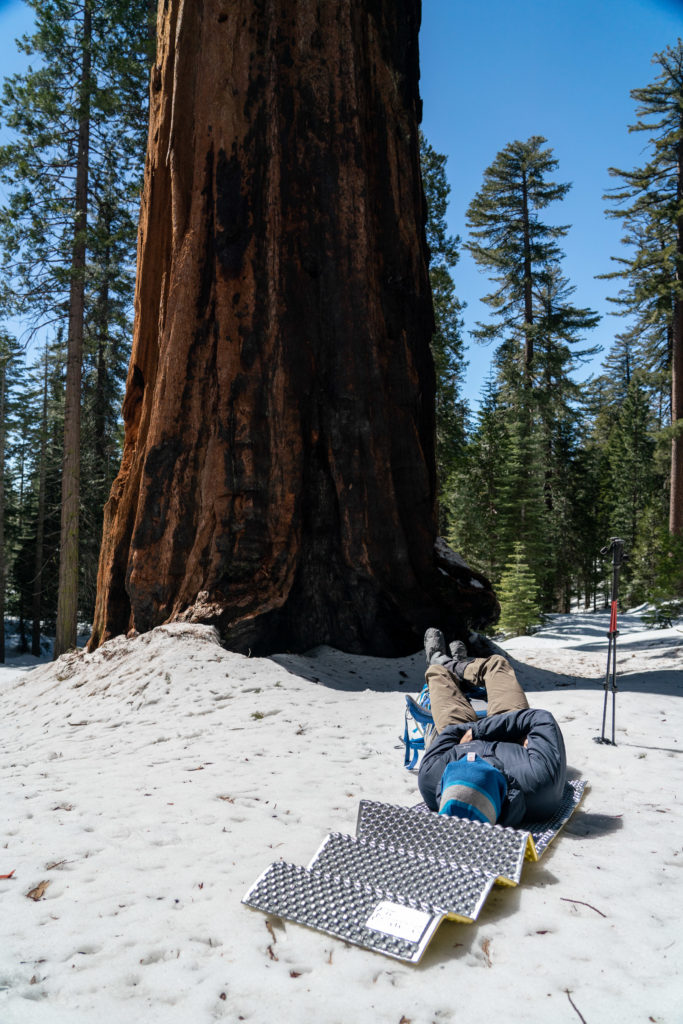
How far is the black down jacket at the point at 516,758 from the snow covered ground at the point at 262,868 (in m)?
0.24

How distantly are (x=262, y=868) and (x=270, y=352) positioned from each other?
6.51m

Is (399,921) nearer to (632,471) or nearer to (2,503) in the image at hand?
(2,503)

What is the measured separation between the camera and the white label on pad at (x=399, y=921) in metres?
2.42

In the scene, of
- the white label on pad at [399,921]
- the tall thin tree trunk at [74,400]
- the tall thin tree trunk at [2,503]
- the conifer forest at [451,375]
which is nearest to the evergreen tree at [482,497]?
the conifer forest at [451,375]

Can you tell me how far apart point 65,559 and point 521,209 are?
2235 centimetres

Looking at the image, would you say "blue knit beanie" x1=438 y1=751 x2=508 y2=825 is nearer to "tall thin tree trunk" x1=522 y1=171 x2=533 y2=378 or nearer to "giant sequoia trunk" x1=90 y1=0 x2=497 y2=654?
"giant sequoia trunk" x1=90 y1=0 x2=497 y2=654

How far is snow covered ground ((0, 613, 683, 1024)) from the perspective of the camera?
7.04ft

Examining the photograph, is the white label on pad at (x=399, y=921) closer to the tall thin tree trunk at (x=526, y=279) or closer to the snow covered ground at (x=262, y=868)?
the snow covered ground at (x=262, y=868)

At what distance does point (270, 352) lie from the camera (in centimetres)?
838

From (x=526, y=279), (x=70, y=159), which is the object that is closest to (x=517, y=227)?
(x=526, y=279)

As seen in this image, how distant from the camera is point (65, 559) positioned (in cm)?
1480

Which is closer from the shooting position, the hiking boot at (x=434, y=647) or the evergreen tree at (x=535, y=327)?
the hiking boot at (x=434, y=647)

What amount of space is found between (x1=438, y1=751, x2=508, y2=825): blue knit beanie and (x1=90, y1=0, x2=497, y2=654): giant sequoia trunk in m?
4.71

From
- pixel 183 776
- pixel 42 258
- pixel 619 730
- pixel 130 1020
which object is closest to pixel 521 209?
pixel 42 258
